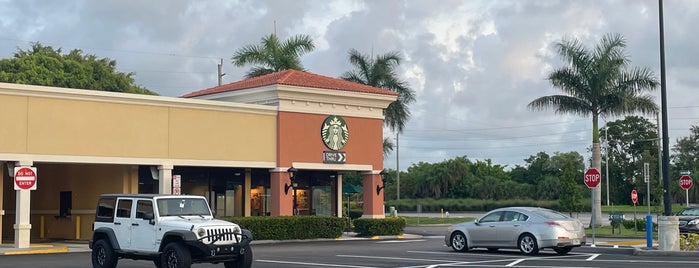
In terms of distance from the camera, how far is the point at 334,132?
38.0 m

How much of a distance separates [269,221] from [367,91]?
807 centimetres

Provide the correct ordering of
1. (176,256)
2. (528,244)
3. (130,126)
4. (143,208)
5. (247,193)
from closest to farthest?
(176,256) < (143,208) < (528,244) < (130,126) < (247,193)

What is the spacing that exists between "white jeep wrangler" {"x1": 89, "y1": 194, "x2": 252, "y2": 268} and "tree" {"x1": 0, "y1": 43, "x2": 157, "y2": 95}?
1689 inches

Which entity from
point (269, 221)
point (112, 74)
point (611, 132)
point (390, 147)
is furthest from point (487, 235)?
point (611, 132)

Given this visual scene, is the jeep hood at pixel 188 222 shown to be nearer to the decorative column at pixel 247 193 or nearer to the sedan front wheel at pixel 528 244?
the sedan front wheel at pixel 528 244

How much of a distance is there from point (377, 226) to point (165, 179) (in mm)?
9302

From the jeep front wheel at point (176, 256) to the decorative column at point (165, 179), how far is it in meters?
14.1

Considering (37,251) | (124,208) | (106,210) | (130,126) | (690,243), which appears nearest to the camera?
(124,208)

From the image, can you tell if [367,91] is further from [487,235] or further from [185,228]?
[185,228]

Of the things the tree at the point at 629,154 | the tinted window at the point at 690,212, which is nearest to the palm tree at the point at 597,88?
the tinted window at the point at 690,212

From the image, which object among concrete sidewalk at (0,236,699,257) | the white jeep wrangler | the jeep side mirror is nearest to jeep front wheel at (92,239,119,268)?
the white jeep wrangler

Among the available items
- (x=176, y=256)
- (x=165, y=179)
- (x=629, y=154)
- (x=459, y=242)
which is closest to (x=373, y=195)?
(x=165, y=179)

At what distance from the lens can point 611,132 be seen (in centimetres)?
10131

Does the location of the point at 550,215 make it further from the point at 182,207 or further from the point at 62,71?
the point at 62,71
